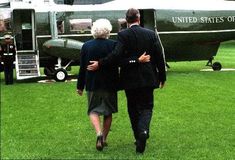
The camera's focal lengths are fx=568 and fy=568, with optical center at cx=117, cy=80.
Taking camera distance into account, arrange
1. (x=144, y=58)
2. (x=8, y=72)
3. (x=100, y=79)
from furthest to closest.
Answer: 1. (x=8, y=72)
2. (x=100, y=79)
3. (x=144, y=58)

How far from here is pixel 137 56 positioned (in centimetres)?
780

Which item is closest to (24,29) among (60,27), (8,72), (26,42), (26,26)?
(26,26)

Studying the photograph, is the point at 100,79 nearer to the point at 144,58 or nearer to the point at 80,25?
the point at 144,58

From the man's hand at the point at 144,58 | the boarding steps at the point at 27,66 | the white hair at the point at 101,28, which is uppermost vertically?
the white hair at the point at 101,28

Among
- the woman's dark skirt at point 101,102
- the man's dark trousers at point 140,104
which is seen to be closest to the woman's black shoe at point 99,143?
the woman's dark skirt at point 101,102

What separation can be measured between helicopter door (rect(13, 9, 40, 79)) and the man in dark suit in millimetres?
11967

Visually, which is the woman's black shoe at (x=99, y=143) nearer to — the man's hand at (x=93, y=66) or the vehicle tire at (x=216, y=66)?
the man's hand at (x=93, y=66)

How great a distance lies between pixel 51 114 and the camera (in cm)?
1144

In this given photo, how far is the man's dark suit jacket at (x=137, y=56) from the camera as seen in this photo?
7.74 meters

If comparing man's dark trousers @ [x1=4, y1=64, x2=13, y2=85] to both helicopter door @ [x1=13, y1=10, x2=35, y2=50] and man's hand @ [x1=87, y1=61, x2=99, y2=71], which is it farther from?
man's hand @ [x1=87, y1=61, x2=99, y2=71]

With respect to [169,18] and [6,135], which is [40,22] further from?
[6,135]

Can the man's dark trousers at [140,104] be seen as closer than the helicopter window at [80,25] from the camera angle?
Yes

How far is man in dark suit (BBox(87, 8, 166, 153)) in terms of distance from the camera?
7734mm

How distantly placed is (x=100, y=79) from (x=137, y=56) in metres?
0.62
